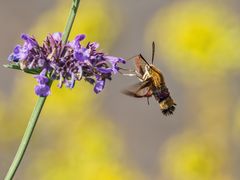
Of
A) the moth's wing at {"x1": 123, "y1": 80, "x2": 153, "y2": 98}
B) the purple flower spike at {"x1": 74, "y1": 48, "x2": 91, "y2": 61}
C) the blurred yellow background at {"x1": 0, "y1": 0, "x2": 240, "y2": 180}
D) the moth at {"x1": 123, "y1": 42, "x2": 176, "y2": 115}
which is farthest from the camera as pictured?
the blurred yellow background at {"x1": 0, "y1": 0, "x2": 240, "y2": 180}

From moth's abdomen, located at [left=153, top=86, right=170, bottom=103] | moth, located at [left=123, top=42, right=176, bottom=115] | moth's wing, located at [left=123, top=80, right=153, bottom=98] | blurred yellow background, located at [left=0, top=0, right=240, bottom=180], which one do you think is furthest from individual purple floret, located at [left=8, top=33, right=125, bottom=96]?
blurred yellow background, located at [left=0, top=0, right=240, bottom=180]

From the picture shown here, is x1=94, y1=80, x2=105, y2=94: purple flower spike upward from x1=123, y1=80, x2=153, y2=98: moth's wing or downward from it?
downward

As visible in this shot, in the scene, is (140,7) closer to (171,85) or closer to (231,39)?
(171,85)

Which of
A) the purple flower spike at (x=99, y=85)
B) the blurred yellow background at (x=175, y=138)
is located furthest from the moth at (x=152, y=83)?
the blurred yellow background at (x=175, y=138)

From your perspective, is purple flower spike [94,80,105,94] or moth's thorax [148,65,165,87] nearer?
purple flower spike [94,80,105,94]

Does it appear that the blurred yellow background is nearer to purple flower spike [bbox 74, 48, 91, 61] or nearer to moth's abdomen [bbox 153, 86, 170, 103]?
moth's abdomen [bbox 153, 86, 170, 103]

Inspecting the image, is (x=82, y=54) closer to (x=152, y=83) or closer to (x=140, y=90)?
(x=140, y=90)

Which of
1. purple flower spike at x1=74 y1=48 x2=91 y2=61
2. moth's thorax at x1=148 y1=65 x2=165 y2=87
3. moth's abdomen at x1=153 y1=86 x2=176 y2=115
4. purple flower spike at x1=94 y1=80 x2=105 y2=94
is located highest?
moth's thorax at x1=148 y1=65 x2=165 y2=87

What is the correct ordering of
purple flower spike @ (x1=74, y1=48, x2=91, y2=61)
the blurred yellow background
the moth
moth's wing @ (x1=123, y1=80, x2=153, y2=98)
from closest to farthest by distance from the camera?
1. purple flower spike @ (x1=74, y1=48, x2=91, y2=61)
2. moth's wing @ (x1=123, y1=80, x2=153, y2=98)
3. the moth
4. the blurred yellow background
